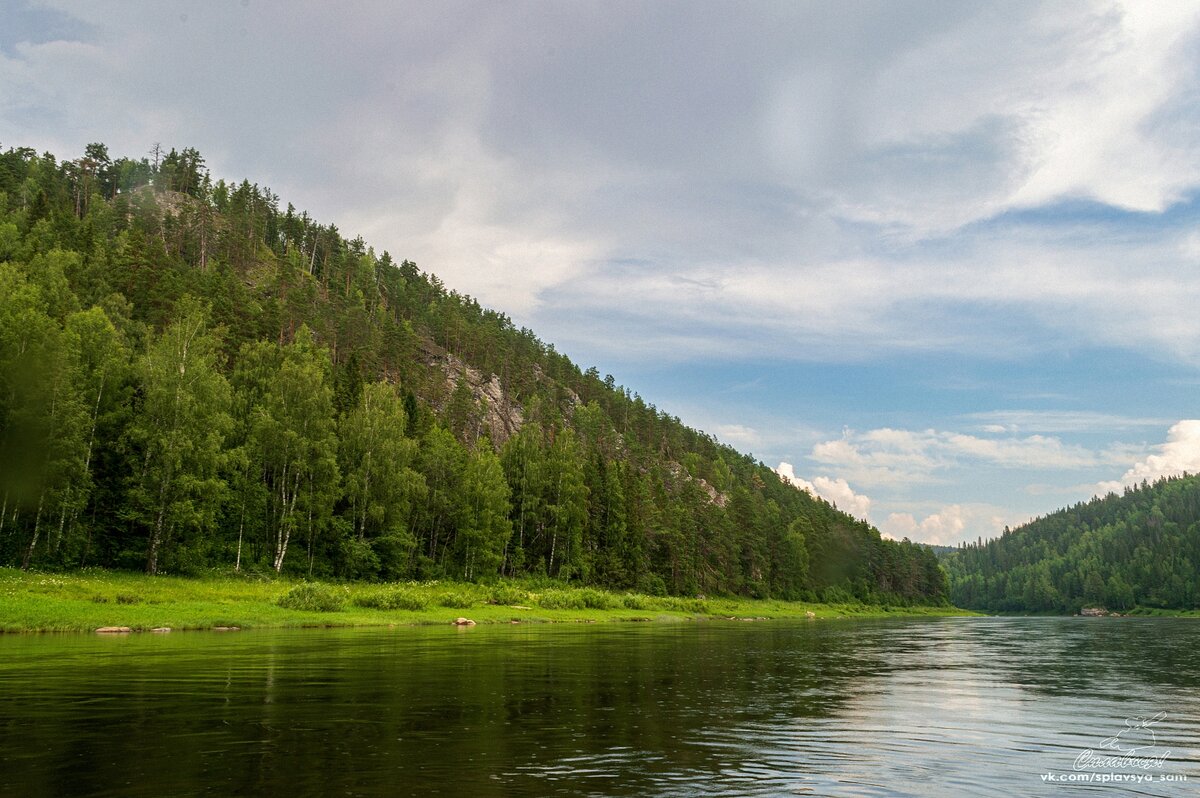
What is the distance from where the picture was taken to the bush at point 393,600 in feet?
206

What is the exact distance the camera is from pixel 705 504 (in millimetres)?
161375

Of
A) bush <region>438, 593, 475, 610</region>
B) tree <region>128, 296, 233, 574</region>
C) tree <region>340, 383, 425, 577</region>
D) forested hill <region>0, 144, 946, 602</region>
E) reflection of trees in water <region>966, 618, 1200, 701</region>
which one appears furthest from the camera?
tree <region>340, 383, 425, 577</region>

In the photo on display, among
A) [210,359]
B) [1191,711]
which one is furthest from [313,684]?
[210,359]

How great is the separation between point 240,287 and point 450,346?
247ft

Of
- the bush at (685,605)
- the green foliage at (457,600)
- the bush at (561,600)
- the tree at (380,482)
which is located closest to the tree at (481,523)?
the tree at (380,482)

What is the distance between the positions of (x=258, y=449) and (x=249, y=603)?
26.9 m

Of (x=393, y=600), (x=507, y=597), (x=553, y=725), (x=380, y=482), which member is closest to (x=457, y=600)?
(x=393, y=600)

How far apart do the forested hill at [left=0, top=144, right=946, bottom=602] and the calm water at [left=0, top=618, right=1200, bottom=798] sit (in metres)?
33.4

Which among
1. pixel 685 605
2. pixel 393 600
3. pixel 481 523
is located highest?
pixel 481 523

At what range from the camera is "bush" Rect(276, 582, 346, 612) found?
2254 inches

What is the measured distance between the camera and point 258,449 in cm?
7831

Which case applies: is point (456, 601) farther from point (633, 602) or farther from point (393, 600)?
point (633, 602)

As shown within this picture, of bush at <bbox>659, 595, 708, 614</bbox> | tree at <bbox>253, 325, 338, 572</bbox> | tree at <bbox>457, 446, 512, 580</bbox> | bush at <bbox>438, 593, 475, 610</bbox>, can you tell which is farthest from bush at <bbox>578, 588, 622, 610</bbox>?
tree at <bbox>253, 325, 338, 572</bbox>

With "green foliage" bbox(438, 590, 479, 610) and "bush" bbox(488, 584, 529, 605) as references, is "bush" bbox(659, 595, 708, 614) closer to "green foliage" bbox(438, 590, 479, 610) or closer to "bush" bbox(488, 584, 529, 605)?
"bush" bbox(488, 584, 529, 605)
